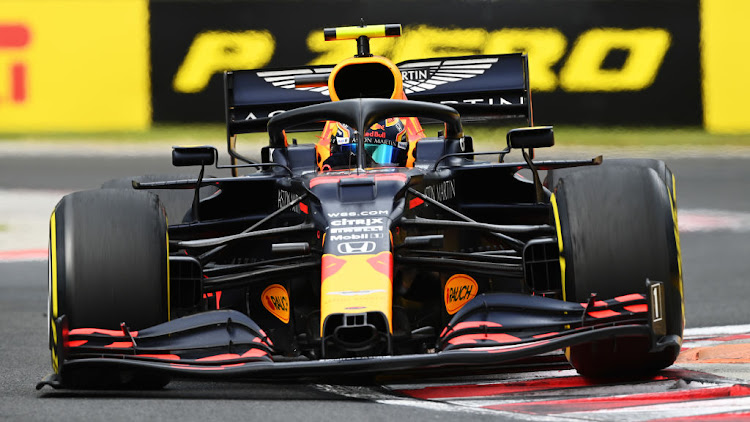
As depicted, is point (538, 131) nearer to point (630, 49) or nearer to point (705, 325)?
point (705, 325)

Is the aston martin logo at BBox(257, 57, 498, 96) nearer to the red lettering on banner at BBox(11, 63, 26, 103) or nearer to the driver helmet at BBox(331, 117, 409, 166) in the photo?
the driver helmet at BBox(331, 117, 409, 166)

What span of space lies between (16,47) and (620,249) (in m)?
10.4

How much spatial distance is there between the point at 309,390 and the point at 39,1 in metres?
9.97

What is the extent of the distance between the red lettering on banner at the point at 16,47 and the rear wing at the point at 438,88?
235 inches

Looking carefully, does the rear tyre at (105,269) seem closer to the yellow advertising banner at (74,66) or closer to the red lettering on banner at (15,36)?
the yellow advertising banner at (74,66)

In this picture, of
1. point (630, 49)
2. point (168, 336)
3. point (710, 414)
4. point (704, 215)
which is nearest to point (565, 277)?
point (710, 414)

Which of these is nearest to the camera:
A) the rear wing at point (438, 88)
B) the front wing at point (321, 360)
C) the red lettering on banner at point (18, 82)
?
the front wing at point (321, 360)

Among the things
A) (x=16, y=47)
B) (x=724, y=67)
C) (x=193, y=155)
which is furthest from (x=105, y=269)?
(x=724, y=67)

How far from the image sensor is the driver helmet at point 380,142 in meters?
7.69

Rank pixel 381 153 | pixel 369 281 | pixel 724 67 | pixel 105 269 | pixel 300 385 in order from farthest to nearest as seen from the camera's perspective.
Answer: pixel 724 67 → pixel 381 153 → pixel 300 385 → pixel 105 269 → pixel 369 281

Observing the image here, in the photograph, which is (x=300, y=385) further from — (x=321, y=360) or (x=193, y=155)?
(x=193, y=155)

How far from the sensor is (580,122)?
14.4 metres

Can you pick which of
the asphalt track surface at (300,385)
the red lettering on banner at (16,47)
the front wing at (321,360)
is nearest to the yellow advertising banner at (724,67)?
the asphalt track surface at (300,385)

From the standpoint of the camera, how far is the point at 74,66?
1480 centimetres
